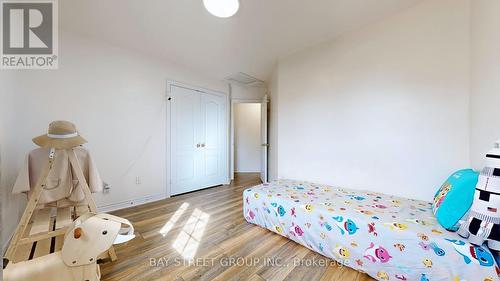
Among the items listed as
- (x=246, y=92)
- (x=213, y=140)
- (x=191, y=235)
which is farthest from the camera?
(x=246, y=92)

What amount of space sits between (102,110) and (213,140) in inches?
73.5

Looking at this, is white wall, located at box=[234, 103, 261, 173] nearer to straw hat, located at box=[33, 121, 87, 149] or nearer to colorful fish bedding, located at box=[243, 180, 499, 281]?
colorful fish bedding, located at box=[243, 180, 499, 281]

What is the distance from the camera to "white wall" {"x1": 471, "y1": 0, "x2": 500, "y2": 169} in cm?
127

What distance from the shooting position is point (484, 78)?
1.42 meters

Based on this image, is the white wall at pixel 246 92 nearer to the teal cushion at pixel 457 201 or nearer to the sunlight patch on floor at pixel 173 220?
the sunlight patch on floor at pixel 173 220

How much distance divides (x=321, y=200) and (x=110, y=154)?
2.76 metres

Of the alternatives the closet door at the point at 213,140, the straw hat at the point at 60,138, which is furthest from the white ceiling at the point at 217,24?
the straw hat at the point at 60,138

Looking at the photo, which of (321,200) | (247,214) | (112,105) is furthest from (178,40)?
(321,200)

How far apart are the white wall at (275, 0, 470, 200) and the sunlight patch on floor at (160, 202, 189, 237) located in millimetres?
1727

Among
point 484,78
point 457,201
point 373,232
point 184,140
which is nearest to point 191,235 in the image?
point 373,232

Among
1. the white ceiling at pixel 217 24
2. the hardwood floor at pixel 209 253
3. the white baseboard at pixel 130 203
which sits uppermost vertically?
the white ceiling at pixel 217 24

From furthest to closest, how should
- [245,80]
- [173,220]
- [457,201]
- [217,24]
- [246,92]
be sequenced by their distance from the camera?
1. [246,92]
2. [245,80]
3. [173,220]
4. [217,24]
5. [457,201]

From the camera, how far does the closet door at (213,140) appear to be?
364cm

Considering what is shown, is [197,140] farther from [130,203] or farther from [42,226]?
[42,226]
